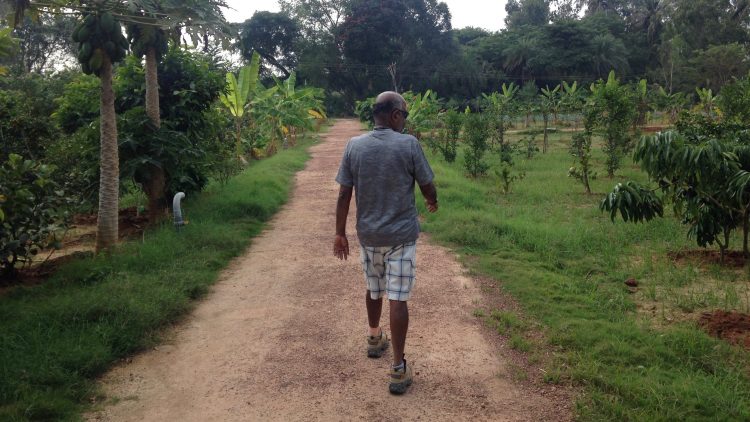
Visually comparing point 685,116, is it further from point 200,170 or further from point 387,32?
point 387,32

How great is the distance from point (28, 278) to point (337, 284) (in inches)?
121

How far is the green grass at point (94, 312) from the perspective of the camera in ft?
11.0

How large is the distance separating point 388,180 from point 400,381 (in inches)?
46.1

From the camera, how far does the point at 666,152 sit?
5.28m

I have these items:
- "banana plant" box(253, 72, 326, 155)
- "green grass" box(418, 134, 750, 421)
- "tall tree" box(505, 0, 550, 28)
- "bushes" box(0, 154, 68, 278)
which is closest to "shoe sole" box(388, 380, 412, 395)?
"green grass" box(418, 134, 750, 421)

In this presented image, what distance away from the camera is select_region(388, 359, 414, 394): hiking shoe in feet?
10.9

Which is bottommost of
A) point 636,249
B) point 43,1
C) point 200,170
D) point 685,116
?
point 636,249

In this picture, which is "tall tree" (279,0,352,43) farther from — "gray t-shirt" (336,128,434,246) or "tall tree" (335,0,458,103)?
"gray t-shirt" (336,128,434,246)

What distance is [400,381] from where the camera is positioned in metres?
3.36

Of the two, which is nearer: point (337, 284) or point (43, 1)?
point (43, 1)

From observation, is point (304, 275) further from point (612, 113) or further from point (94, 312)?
point (612, 113)

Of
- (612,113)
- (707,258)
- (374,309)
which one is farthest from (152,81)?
(612,113)

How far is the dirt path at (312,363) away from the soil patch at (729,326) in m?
1.63

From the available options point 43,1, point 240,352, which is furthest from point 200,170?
point 240,352
